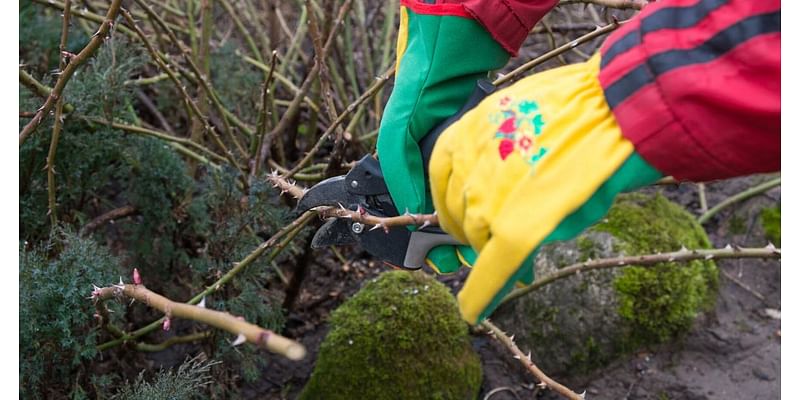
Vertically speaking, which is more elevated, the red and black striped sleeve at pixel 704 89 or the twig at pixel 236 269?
the red and black striped sleeve at pixel 704 89

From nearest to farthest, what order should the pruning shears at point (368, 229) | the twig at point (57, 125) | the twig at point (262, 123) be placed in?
the pruning shears at point (368, 229), the twig at point (57, 125), the twig at point (262, 123)

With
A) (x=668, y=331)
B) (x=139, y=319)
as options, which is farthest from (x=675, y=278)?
(x=139, y=319)

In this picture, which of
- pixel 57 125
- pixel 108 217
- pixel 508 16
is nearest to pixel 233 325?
pixel 508 16

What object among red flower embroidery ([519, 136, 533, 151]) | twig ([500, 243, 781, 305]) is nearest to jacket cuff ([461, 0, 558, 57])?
red flower embroidery ([519, 136, 533, 151])

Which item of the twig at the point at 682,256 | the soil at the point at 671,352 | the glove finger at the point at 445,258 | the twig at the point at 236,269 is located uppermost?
the glove finger at the point at 445,258

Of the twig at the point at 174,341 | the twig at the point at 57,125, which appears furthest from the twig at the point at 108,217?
the twig at the point at 174,341

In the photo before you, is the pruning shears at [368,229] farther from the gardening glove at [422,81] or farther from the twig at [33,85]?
the twig at [33,85]

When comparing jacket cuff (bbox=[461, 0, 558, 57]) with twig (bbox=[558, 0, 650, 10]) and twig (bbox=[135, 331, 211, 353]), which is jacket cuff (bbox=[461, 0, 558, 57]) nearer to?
twig (bbox=[558, 0, 650, 10])

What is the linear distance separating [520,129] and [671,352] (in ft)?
5.45

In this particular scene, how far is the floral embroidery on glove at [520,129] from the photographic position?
979 millimetres

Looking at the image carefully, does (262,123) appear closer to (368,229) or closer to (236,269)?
(236,269)

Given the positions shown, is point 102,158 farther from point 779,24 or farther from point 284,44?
point 779,24

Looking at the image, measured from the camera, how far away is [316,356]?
2.39 metres

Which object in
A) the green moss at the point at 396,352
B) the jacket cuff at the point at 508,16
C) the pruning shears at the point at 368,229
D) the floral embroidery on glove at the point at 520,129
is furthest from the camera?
the green moss at the point at 396,352
